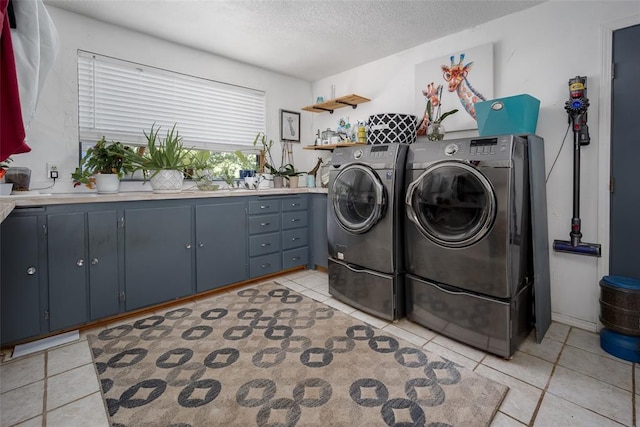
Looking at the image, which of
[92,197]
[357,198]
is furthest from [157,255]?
[357,198]

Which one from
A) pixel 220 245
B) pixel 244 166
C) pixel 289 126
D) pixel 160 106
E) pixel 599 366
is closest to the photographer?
pixel 599 366

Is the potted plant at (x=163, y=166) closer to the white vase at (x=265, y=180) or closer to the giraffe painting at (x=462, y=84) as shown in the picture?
the white vase at (x=265, y=180)

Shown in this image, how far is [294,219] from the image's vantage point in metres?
3.50

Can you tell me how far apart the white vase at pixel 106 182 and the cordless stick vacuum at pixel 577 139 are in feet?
11.2

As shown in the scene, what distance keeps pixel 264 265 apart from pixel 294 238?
0.47m

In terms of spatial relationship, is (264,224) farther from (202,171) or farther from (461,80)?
(461,80)

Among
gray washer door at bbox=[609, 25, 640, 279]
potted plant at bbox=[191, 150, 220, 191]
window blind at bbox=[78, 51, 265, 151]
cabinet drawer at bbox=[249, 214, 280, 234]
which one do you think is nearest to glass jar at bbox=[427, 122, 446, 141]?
gray washer door at bbox=[609, 25, 640, 279]

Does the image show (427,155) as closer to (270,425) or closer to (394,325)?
(394,325)

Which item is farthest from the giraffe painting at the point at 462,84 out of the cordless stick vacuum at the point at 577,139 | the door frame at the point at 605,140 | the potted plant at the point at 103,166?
the potted plant at the point at 103,166

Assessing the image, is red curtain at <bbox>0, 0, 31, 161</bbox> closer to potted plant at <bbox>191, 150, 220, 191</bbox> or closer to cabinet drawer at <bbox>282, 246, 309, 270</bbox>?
potted plant at <bbox>191, 150, 220, 191</bbox>

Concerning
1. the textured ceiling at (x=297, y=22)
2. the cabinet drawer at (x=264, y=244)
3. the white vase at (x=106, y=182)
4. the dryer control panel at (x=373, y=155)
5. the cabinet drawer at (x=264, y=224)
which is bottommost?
the cabinet drawer at (x=264, y=244)

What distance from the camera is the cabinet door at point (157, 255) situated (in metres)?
2.38

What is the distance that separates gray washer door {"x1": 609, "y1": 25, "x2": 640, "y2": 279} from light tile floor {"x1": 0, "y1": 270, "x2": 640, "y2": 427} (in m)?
0.63

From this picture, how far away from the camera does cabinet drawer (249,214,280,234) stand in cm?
313
